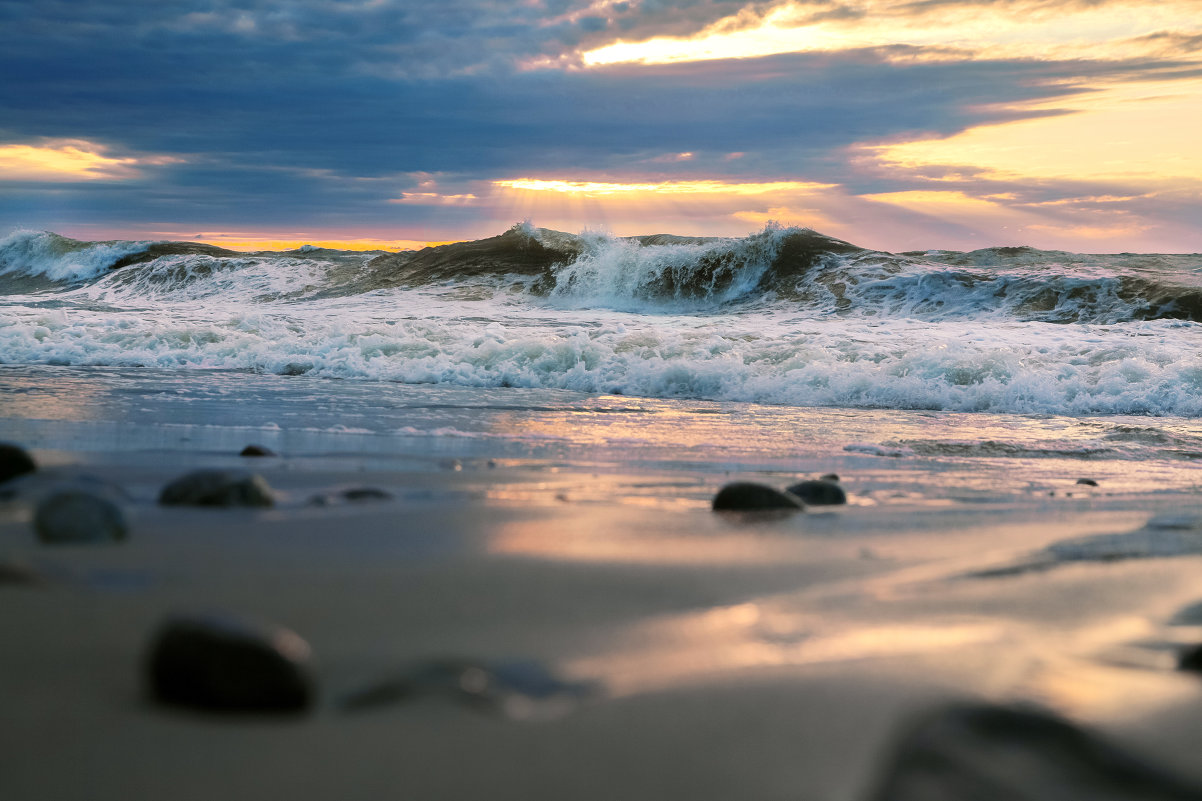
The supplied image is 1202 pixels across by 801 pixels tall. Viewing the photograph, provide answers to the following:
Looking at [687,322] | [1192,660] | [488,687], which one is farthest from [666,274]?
[488,687]

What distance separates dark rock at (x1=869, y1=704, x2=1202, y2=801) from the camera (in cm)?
108

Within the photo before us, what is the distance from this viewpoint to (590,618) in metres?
1.71

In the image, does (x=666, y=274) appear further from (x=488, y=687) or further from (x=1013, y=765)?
(x=1013, y=765)

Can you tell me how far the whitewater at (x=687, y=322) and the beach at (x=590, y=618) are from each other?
501cm

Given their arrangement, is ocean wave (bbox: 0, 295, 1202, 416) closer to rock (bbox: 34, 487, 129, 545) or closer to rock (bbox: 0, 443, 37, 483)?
rock (bbox: 0, 443, 37, 483)

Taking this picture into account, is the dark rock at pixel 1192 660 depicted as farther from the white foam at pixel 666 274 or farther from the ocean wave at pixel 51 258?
the ocean wave at pixel 51 258

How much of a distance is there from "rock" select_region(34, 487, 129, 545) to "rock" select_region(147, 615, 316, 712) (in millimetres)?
1054

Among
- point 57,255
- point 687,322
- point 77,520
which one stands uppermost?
point 57,255

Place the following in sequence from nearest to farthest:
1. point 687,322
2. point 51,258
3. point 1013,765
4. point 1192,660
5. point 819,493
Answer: point 1013,765
point 1192,660
point 819,493
point 687,322
point 51,258

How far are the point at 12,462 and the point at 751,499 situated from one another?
2.25 metres

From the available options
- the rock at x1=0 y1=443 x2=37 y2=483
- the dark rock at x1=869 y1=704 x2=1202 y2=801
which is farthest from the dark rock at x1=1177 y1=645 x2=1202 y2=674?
the rock at x1=0 y1=443 x2=37 y2=483


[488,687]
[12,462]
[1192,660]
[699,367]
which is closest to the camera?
[488,687]

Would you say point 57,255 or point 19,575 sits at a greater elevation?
point 57,255

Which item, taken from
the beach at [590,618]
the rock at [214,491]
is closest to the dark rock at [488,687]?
the beach at [590,618]
